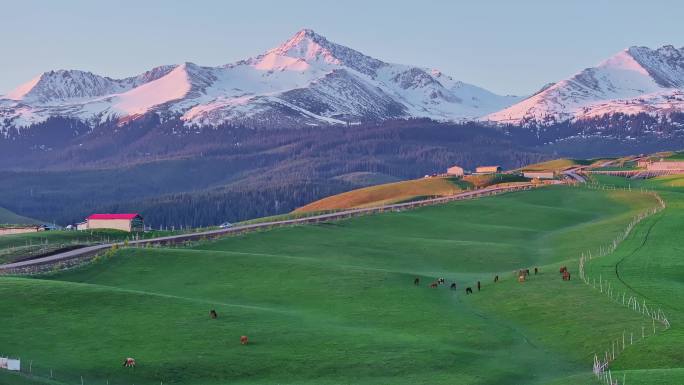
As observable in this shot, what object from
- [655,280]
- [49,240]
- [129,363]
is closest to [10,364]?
[129,363]

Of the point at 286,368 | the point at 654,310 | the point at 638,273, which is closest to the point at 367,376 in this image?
the point at 286,368

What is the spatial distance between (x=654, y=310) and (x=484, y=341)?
14672mm

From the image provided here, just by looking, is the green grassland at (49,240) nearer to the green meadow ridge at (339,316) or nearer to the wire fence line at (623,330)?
the green meadow ridge at (339,316)

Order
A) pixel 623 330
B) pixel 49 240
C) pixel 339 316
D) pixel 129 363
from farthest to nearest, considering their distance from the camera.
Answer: pixel 49 240 → pixel 339 316 → pixel 623 330 → pixel 129 363

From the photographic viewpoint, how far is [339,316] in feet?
303

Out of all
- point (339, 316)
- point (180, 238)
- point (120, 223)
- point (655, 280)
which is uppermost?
point (120, 223)

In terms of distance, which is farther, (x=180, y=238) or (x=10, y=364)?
(x=180, y=238)

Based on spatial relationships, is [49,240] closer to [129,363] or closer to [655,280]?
[129,363]

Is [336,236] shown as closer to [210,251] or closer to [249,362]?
[210,251]

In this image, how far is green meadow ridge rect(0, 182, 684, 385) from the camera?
239ft

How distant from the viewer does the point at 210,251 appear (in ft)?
403

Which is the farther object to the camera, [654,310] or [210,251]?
[210,251]

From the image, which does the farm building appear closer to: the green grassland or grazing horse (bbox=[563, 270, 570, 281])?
the green grassland

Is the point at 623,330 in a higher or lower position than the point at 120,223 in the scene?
lower
